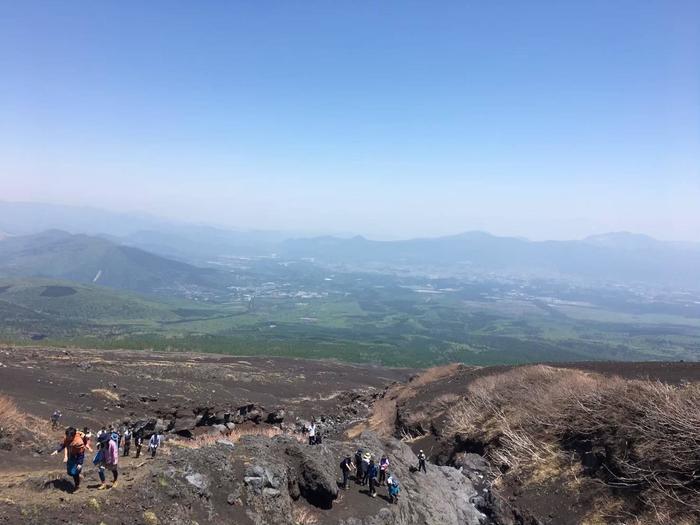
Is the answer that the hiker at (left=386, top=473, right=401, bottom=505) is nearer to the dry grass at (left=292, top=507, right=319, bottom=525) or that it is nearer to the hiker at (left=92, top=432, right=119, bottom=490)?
the dry grass at (left=292, top=507, right=319, bottom=525)

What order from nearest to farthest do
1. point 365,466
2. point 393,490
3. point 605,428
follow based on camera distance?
point 393,490 < point 365,466 < point 605,428

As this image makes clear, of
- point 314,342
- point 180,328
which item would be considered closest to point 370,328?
point 314,342

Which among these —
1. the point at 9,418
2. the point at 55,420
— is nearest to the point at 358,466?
the point at 9,418

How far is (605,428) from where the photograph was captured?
56.1 ft

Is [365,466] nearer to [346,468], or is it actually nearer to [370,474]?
[370,474]

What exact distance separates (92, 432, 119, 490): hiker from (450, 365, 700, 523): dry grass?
16.0 meters

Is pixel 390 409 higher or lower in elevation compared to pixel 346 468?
lower

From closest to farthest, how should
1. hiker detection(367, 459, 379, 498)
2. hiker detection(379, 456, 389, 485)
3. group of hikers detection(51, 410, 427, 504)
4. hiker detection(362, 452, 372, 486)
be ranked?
group of hikers detection(51, 410, 427, 504) < hiker detection(367, 459, 379, 498) < hiker detection(362, 452, 372, 486) < hiker detection(379, 456, 389, 485)

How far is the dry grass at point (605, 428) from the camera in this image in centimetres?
1352

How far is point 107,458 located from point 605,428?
17.8 m

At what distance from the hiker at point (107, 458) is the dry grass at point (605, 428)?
629 inches

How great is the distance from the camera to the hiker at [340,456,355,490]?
16.0 m

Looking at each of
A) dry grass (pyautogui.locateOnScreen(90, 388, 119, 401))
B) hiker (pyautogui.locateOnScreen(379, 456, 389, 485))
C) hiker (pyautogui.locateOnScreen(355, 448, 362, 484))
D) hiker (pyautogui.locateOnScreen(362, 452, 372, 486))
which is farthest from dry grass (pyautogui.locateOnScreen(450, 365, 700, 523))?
dry grass (pyautogui.locateOnScreen(90, 388, 119, 401))

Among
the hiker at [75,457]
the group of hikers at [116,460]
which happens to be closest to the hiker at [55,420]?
the group of hikers at [116,460]
